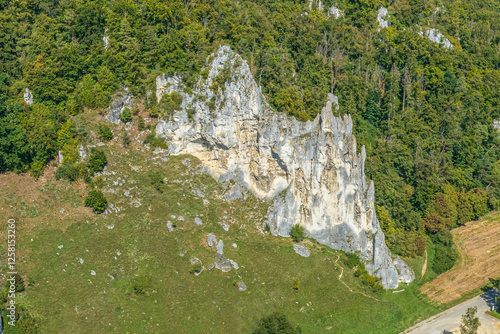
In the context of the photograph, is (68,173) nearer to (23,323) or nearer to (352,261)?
(23,323)

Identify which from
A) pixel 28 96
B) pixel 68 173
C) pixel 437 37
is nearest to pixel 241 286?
pixel 68 173

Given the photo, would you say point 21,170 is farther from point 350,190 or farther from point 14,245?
point 350,190

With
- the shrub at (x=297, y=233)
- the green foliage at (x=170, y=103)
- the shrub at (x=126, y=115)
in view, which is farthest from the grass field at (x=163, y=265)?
the green foliage at (x=170, y=103)

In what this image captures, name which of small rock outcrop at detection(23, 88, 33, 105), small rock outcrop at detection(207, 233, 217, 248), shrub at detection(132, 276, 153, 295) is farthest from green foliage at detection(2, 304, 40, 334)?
small rock outcrop at detection(23, 88, 33, 105)

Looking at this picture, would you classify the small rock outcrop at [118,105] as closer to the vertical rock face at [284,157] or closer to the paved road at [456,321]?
the vertical rock face at [284,157]

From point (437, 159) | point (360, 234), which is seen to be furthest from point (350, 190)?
point (437, 159)

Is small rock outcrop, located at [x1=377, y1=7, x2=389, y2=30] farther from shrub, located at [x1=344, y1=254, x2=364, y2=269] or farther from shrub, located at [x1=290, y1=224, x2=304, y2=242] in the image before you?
shrub, located at [x1=344, y1=254, x2=364, y2=269]
